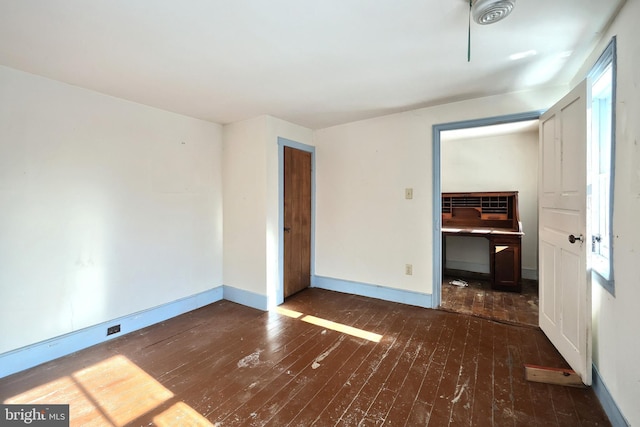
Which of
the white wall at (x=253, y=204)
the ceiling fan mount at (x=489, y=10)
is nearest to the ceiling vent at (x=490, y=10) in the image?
the ceiling fan mount at (x=489, y=10)

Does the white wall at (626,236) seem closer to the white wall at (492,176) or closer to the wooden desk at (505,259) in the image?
the wooden desk at (505,259)

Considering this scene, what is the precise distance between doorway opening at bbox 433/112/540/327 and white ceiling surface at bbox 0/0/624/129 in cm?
109

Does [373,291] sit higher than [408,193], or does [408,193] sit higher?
[408,193]

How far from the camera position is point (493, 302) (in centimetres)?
334

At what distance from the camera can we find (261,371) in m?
2.05

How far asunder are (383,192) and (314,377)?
221 cm

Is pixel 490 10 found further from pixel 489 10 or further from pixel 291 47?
pixel 291 47

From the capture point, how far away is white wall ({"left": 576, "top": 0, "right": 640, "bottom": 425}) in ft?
4.46

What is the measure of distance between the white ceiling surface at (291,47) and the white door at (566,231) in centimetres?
47

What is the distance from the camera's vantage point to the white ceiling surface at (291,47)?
4.93 ft

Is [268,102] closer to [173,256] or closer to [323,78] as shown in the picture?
[323,78]

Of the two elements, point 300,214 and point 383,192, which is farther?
point 300,214

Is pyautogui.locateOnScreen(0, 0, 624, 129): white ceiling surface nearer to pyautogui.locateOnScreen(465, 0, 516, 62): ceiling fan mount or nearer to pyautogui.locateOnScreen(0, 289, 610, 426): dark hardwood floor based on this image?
pyautogui.locateOnScreen(465, 0, 516, 62): ceiling fan mount

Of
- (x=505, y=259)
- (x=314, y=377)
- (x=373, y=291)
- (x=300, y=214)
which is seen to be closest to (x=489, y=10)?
(x=314, y=377)
